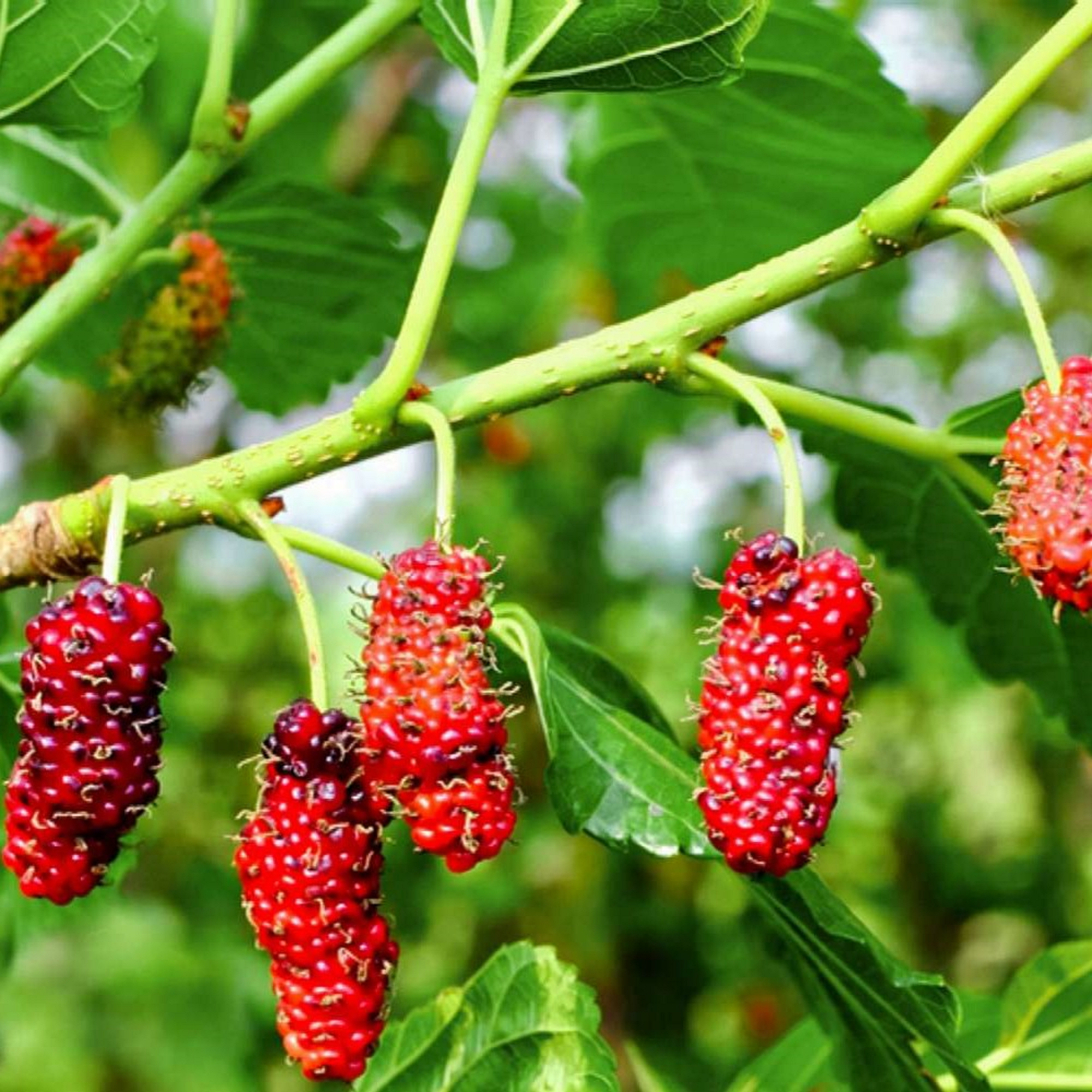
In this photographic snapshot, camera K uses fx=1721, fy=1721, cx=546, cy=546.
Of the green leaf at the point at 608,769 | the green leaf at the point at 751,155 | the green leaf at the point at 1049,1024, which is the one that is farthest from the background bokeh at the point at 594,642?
the green leaf at the point at 608,769

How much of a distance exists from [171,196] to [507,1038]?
59 cm

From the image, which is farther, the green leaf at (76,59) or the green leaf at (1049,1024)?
the green leaf at (1049,1024)

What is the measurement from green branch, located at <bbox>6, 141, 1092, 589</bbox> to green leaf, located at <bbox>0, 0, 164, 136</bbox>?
0.94 feet

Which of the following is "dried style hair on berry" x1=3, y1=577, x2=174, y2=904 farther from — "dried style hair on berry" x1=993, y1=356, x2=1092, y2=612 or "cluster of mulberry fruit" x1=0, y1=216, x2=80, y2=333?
"cluster of mulberry fruit" x1=0, y1=216, x2=80, y2=333

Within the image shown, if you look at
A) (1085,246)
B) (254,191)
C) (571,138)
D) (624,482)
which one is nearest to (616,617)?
(624,482)

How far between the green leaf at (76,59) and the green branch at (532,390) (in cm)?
29

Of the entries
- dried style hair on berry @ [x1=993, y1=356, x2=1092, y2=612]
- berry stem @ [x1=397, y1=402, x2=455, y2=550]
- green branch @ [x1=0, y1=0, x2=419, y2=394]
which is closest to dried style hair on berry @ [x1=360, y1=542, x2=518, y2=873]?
berry stem @ [x1=397, y1=402, x2=455, y2=550]

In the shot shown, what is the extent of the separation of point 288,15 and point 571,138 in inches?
13.8

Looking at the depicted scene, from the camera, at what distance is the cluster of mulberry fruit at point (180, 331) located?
1.34 metres

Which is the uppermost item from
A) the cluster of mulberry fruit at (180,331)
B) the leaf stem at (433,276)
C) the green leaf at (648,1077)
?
the cluster of mulberry fruit at (180,331)

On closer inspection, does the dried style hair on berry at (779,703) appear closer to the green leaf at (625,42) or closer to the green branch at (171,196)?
the green leaf at (625,42)

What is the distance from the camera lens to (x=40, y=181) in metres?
1.50

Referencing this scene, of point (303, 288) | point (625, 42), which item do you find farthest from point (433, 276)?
point (303, 288)

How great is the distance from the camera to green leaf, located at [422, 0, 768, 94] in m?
0.88
